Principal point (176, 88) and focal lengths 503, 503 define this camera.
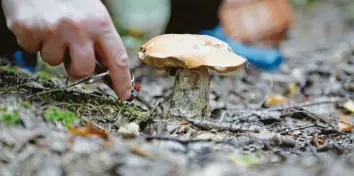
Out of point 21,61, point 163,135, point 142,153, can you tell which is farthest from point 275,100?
point 142,153

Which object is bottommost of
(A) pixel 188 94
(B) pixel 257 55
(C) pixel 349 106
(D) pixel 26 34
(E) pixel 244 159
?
(B) pixel 257 55

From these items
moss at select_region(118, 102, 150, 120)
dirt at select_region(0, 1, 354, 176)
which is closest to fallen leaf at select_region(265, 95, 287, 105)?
dirt at select_region(0, 1, 354, 176)

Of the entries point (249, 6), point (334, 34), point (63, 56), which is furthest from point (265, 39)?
point (63, 56)

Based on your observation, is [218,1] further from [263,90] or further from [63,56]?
[63,56]

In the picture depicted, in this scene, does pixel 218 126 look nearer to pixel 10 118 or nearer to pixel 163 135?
pixel 163 135

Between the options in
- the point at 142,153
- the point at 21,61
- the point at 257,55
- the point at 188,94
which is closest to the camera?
the point at 142,153

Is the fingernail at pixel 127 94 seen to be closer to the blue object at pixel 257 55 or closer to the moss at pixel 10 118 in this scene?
the moss at pixel 10 118

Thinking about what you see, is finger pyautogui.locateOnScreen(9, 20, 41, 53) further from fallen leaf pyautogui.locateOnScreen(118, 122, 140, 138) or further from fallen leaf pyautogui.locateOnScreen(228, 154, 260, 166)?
fallen leaf pyautogui.locateOnScreen(228, 154, 260, 166)
